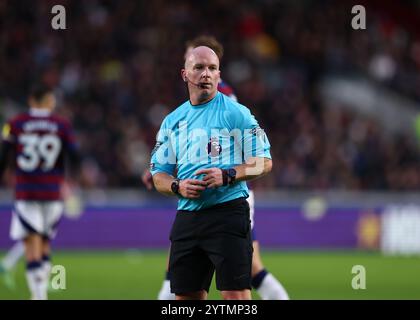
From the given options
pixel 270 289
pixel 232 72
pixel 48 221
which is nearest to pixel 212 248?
pixel 270 289

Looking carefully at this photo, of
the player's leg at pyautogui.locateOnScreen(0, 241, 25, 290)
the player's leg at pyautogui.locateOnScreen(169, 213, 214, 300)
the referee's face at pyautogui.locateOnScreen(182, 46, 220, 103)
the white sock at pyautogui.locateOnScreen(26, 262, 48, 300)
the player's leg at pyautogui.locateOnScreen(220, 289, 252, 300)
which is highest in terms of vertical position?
the referee's face at pyautogui.locateOnScreen(182, 46, 220, 103)

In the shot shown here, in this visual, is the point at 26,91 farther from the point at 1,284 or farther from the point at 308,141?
the point at 1,284

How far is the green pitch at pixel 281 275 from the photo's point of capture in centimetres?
1152

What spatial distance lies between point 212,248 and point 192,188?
0.45 m

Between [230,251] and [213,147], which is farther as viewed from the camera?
[213,147]

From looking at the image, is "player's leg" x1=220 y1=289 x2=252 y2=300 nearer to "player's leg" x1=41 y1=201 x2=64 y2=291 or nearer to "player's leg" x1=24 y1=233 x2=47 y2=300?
"player's leg" x1=24 y1=233 x2=47 y2=300

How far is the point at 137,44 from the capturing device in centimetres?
2217

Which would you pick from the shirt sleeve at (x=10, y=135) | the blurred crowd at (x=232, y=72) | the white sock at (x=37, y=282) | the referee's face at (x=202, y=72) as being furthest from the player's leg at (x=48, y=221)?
the blurred crowd at (x=232, y=72)

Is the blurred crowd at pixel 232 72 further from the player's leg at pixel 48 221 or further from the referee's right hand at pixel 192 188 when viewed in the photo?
the referee's right hand at pixel 192 188

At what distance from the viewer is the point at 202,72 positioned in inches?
268

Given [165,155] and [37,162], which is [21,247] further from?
[165,155]

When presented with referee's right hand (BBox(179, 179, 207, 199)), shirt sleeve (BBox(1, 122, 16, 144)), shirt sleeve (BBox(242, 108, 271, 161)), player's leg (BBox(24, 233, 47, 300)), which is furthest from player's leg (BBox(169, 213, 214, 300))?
shirt sleeve (BBox(1, 122, 16, 144))

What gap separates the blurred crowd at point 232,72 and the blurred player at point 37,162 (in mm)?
8322

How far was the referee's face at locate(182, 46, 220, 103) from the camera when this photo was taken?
22.3 feet
